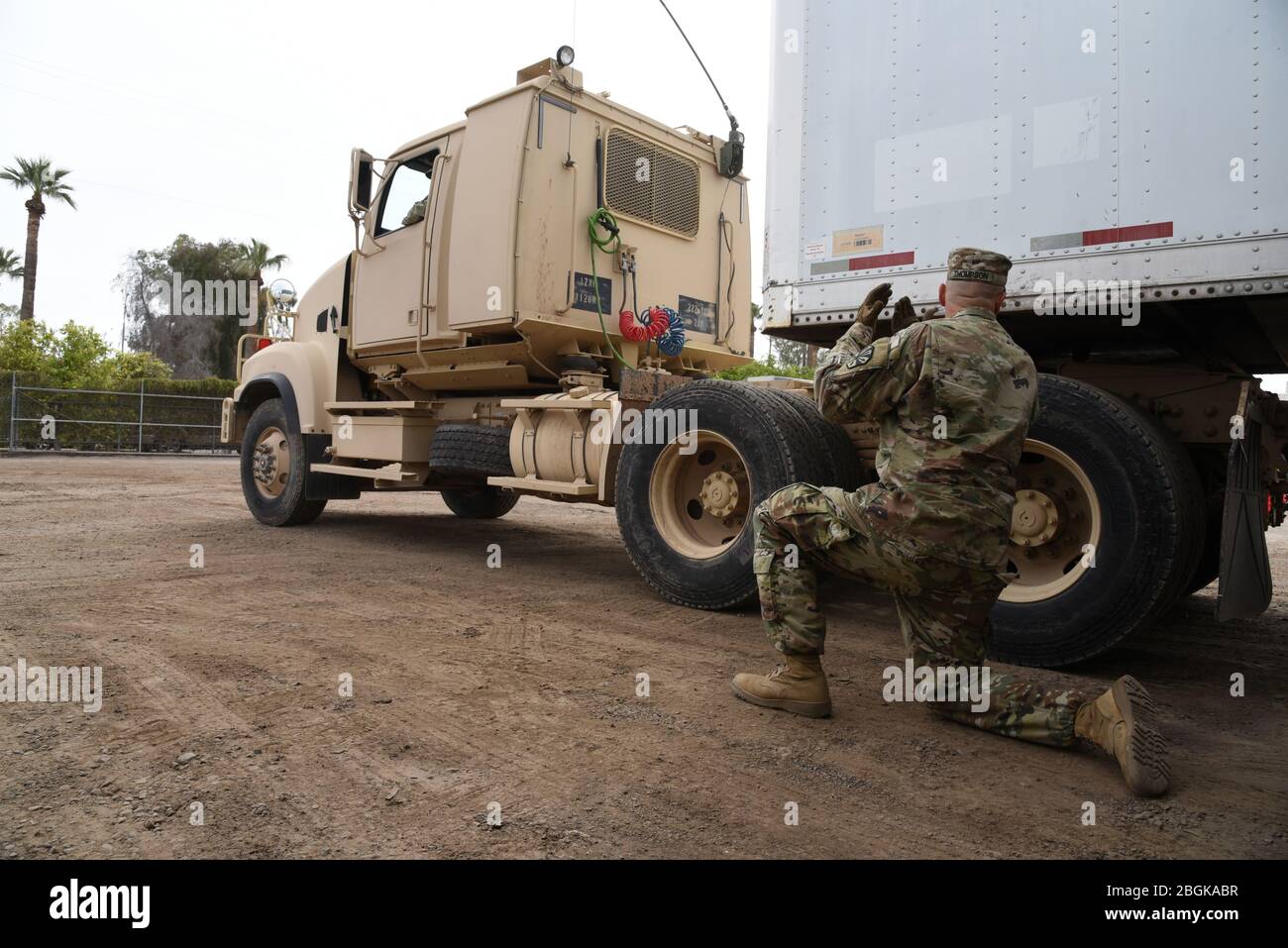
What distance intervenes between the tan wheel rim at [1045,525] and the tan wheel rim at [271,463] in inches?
256

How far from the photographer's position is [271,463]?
8.17m

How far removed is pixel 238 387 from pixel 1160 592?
26.9 ft

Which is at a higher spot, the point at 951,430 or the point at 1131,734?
the point at 951,430

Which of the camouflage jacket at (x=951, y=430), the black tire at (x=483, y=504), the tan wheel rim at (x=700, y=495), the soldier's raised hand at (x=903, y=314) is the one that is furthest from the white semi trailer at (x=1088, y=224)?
the black tire at (x=483, y=504)

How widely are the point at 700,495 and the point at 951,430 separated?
2203 millimetres

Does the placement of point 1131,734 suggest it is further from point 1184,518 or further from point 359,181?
point 359,181

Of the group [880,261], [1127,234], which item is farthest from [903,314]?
[1127,234]

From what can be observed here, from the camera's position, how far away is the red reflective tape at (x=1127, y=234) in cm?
328

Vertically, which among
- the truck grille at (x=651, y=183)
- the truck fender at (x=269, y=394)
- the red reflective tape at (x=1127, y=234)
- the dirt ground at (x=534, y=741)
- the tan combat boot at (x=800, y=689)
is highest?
the truck grille at (x=651, y=183)

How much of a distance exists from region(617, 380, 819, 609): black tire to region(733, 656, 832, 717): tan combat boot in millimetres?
1269

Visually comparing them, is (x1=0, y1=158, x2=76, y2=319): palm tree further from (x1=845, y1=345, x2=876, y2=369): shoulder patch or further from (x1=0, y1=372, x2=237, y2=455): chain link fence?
(x1=845, y1=345, x2=876, y2=369): shoulder patch

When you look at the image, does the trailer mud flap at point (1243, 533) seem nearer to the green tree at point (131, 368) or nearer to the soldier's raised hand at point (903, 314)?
the soldier's raised hand at point (903, 314)

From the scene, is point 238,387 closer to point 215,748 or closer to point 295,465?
point 295,465

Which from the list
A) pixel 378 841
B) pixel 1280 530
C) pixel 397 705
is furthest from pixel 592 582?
pixel 1280 530
